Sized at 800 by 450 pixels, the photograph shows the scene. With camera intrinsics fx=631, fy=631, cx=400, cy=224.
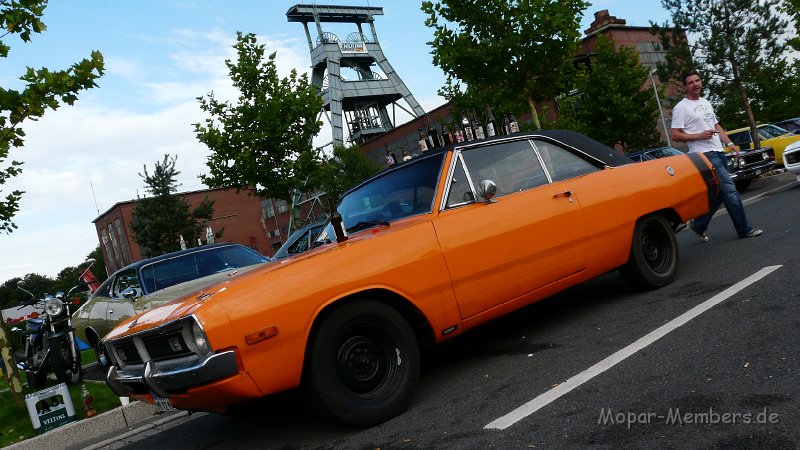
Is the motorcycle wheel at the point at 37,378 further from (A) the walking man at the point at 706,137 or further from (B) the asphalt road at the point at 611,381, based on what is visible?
(A) the walking man at the point at 706,137

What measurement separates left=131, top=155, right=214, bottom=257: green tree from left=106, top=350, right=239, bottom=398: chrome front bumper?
136 ft

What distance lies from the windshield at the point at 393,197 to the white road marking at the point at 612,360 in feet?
4.92

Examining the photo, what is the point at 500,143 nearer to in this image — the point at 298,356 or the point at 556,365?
the point at 556,365

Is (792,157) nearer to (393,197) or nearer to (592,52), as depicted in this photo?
(393,197)

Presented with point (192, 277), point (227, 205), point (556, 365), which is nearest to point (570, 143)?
point (556, 365)

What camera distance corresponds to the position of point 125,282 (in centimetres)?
909

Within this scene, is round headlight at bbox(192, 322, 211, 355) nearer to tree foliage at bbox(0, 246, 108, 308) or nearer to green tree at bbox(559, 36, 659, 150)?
green tree at bbox(559, 36, 659, 150)

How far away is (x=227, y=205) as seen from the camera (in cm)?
7181

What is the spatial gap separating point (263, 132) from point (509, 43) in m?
7.43

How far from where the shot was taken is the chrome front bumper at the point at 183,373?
3305 mm

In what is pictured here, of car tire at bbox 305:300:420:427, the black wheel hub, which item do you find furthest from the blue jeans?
the black wheel hub

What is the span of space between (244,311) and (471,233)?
1680 millimetres

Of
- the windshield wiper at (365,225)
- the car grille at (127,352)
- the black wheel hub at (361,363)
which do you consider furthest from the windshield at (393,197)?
the car grille at (127,352)

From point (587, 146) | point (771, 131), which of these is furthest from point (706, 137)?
point (771, 131)
